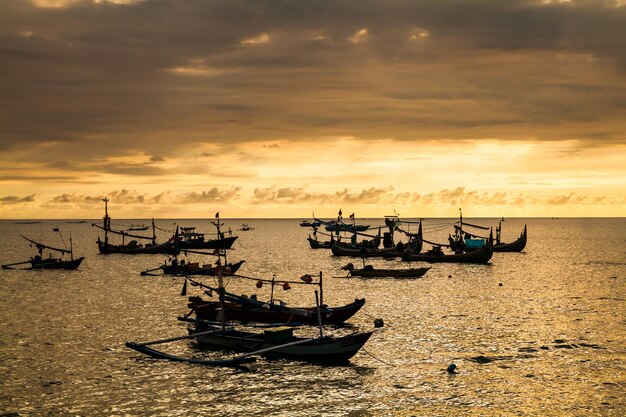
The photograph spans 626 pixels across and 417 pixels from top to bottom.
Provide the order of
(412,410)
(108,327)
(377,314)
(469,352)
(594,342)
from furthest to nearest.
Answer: (377,314), (108,327), (594,342), (469,352), (412,410)

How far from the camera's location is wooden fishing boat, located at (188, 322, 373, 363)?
41.8m

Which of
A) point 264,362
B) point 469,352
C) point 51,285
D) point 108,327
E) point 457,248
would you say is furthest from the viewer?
point 457,248

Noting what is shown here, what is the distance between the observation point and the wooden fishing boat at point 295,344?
137ft

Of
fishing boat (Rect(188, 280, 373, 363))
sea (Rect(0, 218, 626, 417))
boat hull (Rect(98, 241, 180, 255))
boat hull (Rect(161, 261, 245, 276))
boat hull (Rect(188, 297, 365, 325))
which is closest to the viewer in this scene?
sea (Rect(0, 218, 626, 417))

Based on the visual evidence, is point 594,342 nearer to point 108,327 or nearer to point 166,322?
point 166,322

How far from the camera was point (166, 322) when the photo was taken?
5897cm

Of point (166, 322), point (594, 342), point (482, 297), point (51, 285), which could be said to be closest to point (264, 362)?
point (166, 322)

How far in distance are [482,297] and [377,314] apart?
1932cm

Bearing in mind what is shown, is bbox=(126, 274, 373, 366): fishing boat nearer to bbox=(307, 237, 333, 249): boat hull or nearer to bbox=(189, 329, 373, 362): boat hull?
bbox=(189, 329, 373, 362): boat hull

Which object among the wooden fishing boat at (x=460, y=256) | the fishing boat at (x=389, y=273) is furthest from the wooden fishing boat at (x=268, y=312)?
the wooden fishing boat at (x=460, y=256)

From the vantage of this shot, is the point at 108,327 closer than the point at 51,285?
Yes

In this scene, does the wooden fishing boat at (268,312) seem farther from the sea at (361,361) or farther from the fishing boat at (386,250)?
the fishing boat at (386,250)

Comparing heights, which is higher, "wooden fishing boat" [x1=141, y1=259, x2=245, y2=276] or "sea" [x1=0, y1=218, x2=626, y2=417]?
"wooden fishing boat" [x1=141, y1=259, x2=245, y2=276]

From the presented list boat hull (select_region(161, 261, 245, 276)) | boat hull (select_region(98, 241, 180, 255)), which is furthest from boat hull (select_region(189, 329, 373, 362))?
boat hull (select_region(98, 241, 180, 255))
